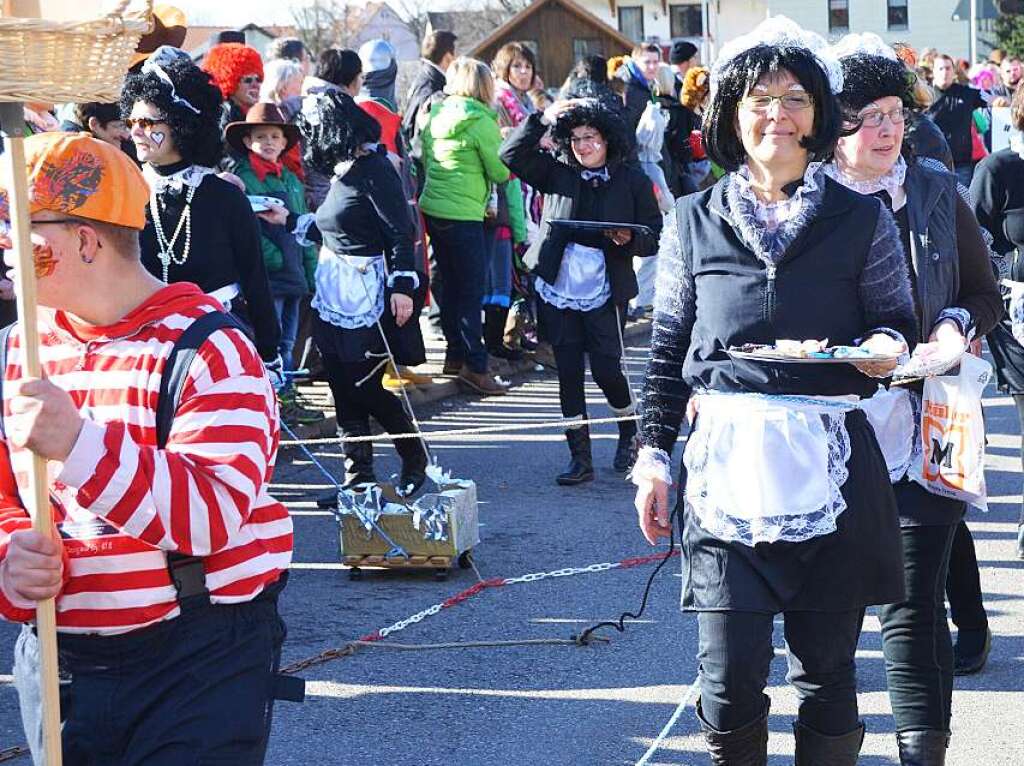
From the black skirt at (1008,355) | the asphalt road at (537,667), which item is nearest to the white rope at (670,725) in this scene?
the asphalt road at (537,667)

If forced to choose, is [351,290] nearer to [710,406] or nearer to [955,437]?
[955,437]

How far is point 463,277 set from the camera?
11031 millimetres

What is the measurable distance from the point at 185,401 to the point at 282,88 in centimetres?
792

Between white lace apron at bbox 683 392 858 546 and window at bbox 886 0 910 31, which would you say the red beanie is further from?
window at bbox 886 0 910 31

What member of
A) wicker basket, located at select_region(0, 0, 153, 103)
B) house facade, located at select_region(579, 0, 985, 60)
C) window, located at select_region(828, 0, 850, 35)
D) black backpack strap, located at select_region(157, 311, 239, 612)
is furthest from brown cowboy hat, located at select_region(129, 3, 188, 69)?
window, located at select_region(828, 0, 850, 35)

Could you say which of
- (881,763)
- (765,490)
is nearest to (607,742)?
(881,763)

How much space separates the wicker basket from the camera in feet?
8.03

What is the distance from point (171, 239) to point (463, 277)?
499 centimetres

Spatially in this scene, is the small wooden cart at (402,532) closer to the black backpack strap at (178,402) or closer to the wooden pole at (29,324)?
the black backpack strap at (178,402)

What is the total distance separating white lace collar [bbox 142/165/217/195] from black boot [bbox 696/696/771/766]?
328 cm

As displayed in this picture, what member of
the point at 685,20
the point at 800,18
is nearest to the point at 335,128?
the point at 800,18

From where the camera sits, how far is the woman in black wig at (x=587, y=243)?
8477 millimetres

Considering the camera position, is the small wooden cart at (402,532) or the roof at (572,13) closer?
the small wooden cart at (402,532)

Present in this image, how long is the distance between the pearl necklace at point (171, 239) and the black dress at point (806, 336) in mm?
2870
